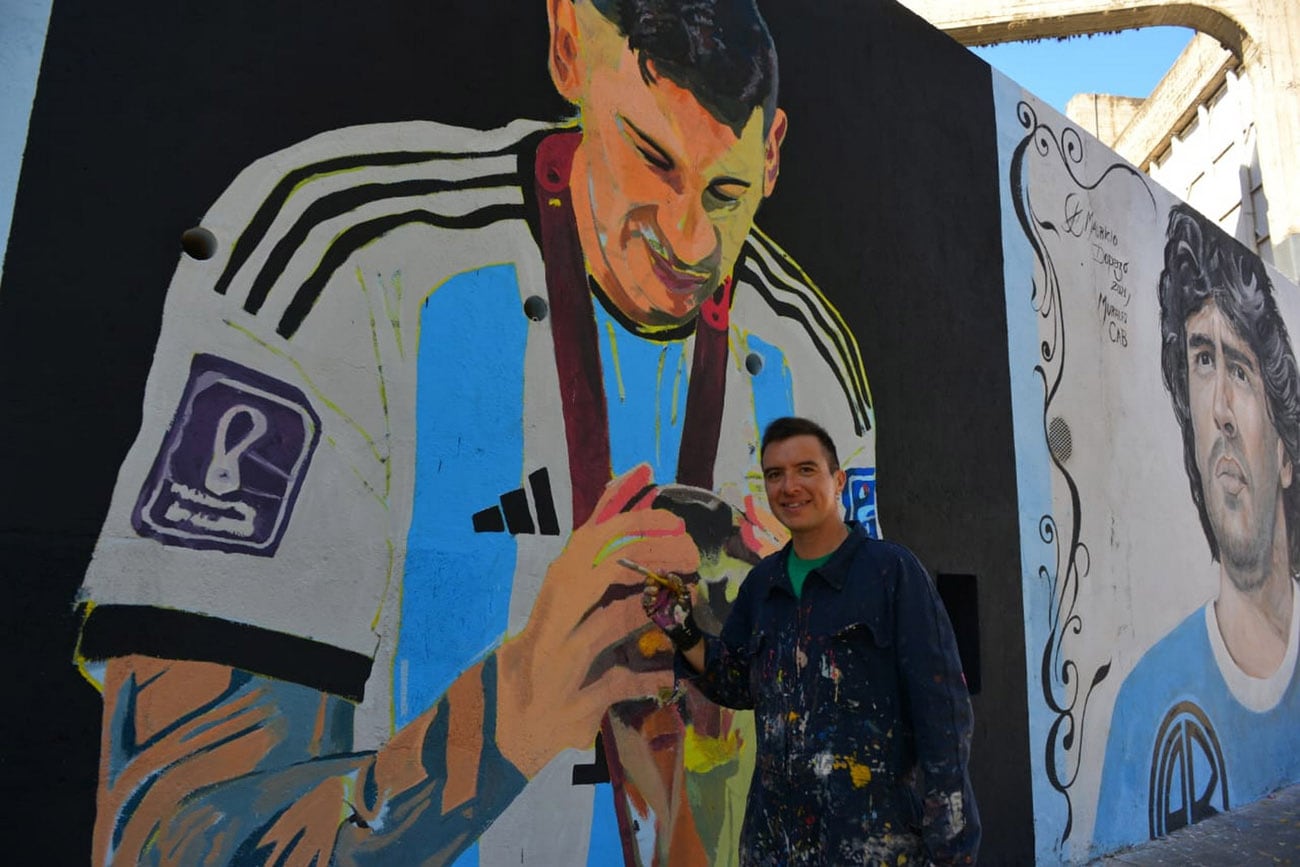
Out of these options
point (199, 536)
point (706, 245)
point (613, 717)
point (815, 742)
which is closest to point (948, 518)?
point (706, 245)

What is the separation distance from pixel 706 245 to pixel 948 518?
1856 millimetres

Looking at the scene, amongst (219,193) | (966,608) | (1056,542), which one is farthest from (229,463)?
(1056,542)

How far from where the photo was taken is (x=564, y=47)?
324 cm

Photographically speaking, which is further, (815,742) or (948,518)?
(948,518)

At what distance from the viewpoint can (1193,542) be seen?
6172 millimetres

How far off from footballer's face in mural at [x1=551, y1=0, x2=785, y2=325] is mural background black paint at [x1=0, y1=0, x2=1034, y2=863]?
0.51 ft

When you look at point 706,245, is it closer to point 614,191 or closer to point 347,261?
point 614,191

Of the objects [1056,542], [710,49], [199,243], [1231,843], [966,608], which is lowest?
[1231,843]

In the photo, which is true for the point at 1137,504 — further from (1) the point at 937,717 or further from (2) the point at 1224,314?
(1) the point at 937,717

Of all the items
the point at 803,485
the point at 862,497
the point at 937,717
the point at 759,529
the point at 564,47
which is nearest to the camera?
the point at 937,717

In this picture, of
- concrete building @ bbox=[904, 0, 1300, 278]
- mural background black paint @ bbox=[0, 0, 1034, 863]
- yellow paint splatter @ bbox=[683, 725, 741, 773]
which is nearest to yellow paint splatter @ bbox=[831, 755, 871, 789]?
yellow paint splatter @ bbox=[683, 725, 741, 773]

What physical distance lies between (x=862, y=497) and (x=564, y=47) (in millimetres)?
2154

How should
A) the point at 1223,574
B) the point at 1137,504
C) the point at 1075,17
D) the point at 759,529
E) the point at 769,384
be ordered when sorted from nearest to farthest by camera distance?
the point at 759,529
the point at 769,384
the point at 1137,504
the point at 1223,574
the point at 1075,17

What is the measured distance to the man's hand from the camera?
2.84m
